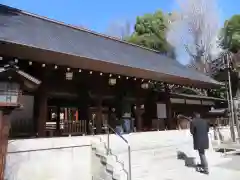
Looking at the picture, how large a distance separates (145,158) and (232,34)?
23.4 m

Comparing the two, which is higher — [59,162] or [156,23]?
[156,23]

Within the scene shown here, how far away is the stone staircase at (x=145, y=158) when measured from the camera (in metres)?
6.32

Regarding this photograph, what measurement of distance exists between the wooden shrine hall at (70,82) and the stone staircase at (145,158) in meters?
1.60

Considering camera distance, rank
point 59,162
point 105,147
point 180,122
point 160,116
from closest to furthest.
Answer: point 59,162 < point 105,147 < point 160,116 < point 180,122

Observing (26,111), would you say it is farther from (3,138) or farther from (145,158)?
(145,158)

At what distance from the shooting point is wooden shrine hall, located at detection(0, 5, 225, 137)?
22.9 feet

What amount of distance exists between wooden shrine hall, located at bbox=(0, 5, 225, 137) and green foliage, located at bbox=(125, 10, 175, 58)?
1483 centimetres

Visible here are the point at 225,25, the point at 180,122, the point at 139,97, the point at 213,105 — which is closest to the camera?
the point at 139,97

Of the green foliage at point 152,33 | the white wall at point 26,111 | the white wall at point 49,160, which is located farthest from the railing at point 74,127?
the green foliage at point 152,33

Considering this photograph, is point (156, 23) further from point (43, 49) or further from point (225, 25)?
point (43, 49)

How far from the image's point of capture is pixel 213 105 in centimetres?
2089

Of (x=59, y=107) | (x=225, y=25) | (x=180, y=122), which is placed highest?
(x=225, y=25)

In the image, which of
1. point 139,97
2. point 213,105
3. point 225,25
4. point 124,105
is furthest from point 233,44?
point 124,105

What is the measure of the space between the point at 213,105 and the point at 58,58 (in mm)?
17447
